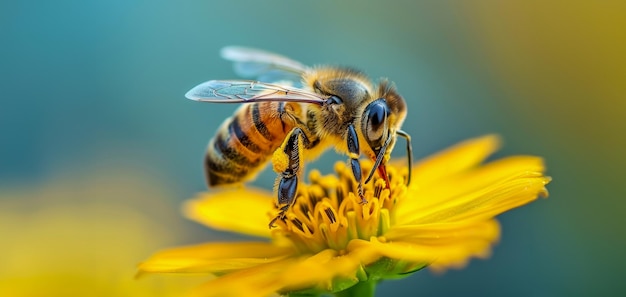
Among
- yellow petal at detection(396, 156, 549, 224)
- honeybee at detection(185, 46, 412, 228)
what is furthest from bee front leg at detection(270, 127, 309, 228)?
yellow petal at detection(396, 156, 549, 224)

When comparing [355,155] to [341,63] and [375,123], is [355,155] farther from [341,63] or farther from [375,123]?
[341,63]

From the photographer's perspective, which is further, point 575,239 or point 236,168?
point 575,239

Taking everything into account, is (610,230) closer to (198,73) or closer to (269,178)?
(269,178)

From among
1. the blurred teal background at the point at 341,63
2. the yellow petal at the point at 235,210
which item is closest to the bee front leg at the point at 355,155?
the yellow petal at the point at 235,210

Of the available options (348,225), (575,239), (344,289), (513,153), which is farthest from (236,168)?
(513,153)

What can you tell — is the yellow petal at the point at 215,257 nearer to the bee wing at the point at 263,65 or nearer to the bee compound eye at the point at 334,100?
the bee compound eye at the point at 334,100

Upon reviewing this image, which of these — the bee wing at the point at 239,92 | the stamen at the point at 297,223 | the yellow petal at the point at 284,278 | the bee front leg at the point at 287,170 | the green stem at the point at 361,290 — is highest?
the bee wing at the point at 239,92
